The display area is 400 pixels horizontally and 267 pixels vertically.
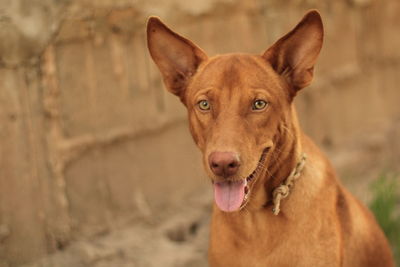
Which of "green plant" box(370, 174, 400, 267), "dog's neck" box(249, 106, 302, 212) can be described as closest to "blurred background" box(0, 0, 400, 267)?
"green plant" box(370, 174, 400, 267)

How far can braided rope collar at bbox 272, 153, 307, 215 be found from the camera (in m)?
3.67

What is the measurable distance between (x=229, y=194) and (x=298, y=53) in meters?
0.75

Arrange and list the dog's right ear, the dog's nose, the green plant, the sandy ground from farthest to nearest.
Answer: the green plant < the sandy ground < the dog's right ear < the dog's nose

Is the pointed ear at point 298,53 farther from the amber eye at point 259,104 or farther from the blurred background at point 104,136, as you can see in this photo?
the blurred background at point 104,136

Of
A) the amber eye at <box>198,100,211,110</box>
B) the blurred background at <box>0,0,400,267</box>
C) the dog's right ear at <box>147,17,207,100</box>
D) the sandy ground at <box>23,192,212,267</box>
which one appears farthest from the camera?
the sandy ground at <box>23,192,212,267</box>

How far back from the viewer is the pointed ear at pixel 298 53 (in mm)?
→ 3654

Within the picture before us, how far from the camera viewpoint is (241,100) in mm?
3555

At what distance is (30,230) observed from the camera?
479cm

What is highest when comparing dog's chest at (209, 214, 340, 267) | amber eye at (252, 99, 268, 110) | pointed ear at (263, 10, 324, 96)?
pointed ear at (263, 10, 324, 96)

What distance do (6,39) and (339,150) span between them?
140 inches

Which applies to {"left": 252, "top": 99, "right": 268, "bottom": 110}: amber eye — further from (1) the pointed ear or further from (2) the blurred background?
(2) the blurred background

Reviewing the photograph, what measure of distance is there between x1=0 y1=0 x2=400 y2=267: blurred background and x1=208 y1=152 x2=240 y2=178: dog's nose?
5.57 ft

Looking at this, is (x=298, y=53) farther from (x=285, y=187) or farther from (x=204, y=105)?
(x=285, y=187)

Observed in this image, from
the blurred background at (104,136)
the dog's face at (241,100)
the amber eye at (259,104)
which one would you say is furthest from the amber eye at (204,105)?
the blurred background at (104,136)
